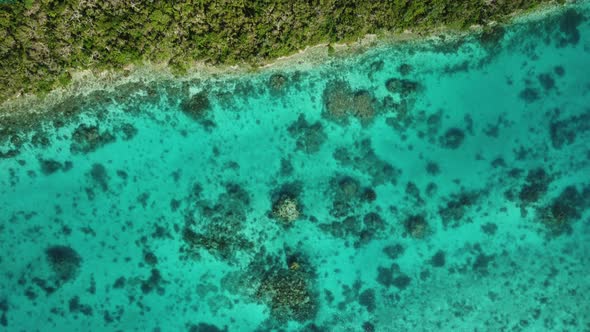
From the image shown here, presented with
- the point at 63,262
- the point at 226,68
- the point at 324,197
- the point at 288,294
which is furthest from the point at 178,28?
the point at 288,294

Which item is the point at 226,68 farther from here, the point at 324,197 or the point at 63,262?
the point at 63,262

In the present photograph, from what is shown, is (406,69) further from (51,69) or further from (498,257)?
(51,69)

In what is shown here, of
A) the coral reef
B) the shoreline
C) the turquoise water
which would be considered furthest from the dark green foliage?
the coral reef

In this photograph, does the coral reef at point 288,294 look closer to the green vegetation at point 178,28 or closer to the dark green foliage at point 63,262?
the dark green foliage at point 63,262

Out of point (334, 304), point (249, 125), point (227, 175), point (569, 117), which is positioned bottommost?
point (334, 304)

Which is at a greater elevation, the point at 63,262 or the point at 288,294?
the point at 63,262

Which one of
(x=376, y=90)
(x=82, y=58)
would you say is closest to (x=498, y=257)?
(x=376, y=90)

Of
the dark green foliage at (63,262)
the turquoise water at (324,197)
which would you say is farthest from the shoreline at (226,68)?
the dark green foliage at (63,262)
